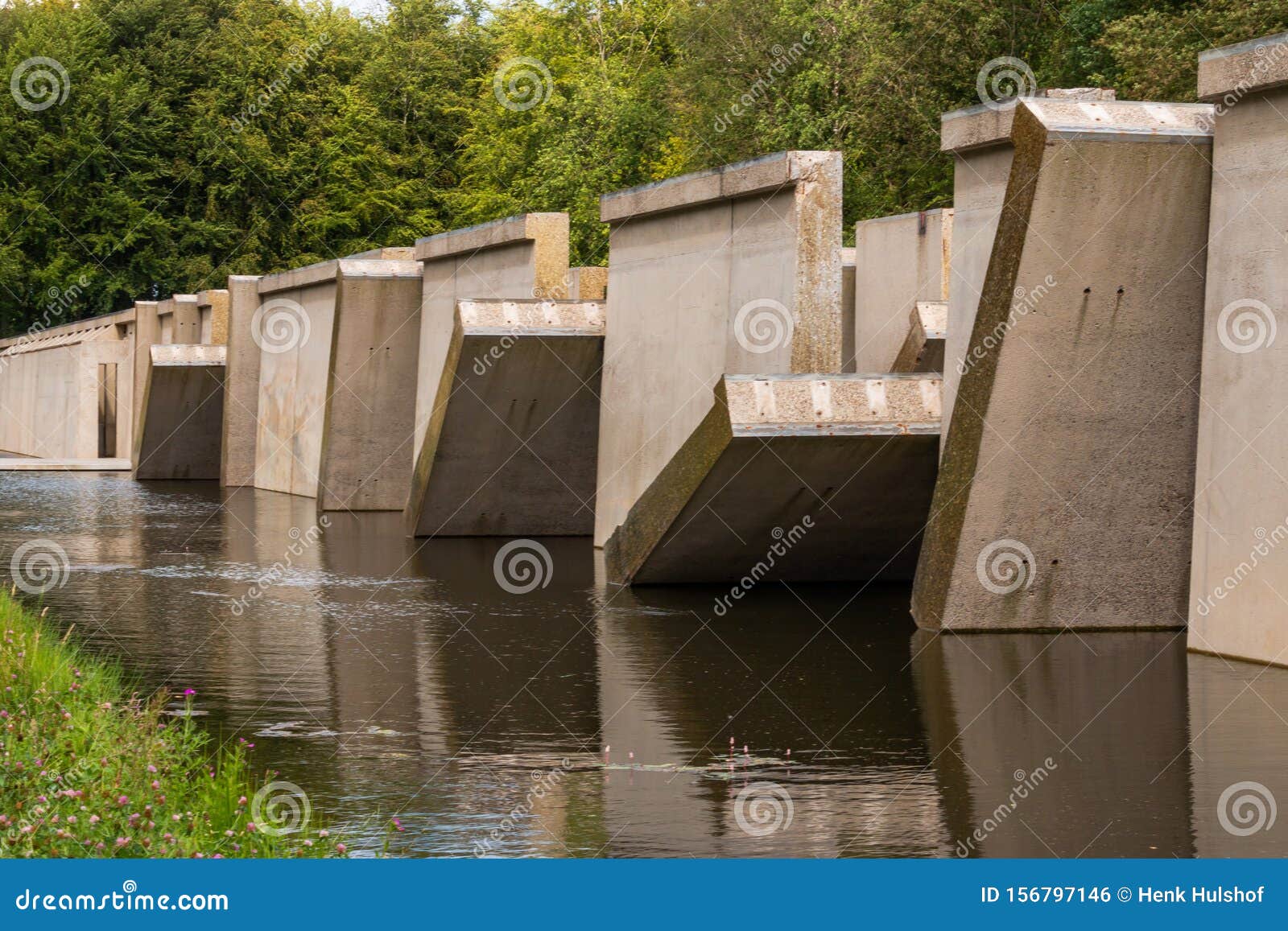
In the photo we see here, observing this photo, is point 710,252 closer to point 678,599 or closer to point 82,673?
point 678,599

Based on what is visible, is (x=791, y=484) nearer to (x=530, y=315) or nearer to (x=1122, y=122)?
(x=1122, y=122)

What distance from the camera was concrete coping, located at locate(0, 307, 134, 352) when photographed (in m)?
50.8

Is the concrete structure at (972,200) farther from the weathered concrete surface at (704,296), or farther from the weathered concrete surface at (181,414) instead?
the weathered concrete surface at (181,414)

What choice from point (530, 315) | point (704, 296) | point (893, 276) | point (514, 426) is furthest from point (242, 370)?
point (704, 296)

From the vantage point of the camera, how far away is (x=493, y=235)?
2528 cm

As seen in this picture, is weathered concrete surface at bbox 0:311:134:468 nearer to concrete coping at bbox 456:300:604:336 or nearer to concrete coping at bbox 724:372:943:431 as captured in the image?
concrete coping at bbox 456:300:604:336

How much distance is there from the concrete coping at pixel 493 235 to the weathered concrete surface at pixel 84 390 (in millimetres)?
23790

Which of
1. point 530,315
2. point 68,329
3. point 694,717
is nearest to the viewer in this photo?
point 694,717

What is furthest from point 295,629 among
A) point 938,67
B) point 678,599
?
point 938,67

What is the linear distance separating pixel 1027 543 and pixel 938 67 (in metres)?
30.3

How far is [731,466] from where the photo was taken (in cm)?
1591

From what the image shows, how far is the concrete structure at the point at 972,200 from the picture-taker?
15453 millimetres

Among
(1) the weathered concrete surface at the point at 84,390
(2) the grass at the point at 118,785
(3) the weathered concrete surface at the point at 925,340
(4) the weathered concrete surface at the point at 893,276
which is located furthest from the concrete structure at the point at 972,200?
(1) the weathered concrete surface at the point at 84,390

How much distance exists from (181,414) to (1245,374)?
32479 millimetres
